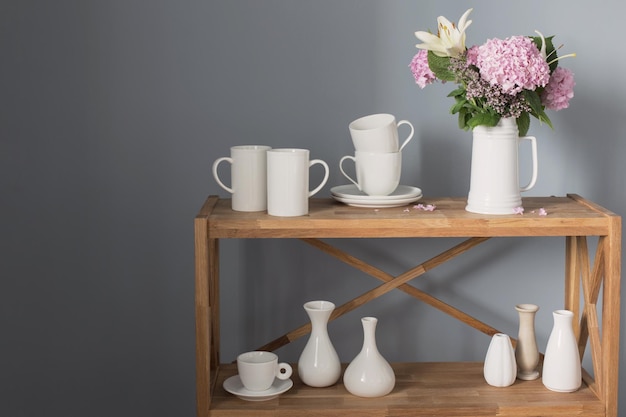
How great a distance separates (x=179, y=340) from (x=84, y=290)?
266 millimetres

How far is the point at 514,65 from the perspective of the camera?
1.77 m

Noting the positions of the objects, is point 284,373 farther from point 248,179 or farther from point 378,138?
point 378,138

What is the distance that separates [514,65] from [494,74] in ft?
0.14

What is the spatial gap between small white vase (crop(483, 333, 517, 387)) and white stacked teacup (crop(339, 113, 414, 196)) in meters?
0.41

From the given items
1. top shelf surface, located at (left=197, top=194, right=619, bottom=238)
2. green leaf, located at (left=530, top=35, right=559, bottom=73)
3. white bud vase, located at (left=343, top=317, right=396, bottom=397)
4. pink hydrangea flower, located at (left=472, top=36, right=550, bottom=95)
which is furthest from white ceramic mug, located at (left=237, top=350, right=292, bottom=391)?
green leaf, located at (left=530, top=35, right=559, bottom=73)

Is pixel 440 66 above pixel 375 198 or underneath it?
above

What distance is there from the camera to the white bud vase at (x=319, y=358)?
1979 millimetres

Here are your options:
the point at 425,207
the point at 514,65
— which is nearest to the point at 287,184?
the point at 425,207

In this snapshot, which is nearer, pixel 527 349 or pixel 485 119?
pixel 485 119

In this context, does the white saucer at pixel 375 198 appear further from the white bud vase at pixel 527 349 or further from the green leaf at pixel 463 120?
the white bud vase at pixel 527 349

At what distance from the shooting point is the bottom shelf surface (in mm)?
1876

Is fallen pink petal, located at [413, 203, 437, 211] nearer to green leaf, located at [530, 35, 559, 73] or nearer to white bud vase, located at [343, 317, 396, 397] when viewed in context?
white bud vase, located at [343, 317, 396, 397]

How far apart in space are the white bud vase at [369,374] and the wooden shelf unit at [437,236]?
19mm

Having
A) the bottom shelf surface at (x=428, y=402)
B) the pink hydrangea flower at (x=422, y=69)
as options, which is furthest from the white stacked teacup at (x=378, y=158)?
the bottom shelf surface at (x=428, y=402)
